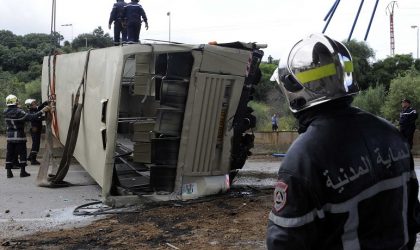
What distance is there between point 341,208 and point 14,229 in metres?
5.45

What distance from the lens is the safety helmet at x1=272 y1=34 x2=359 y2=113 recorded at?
71.9 inches

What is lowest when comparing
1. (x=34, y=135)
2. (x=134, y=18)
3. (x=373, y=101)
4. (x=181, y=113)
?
(x=34, y=135)

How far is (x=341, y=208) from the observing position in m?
1.66

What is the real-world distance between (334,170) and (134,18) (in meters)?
9.43

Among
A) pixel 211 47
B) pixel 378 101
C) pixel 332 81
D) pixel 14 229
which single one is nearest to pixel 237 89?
pixel 211 47

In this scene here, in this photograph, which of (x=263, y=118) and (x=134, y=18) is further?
(x=263, y=118)

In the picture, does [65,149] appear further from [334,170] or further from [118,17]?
[334,170]

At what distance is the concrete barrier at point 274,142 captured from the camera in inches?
573

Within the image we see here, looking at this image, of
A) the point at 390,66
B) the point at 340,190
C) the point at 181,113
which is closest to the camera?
→ the point at 340,190

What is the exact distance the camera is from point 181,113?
6898mm

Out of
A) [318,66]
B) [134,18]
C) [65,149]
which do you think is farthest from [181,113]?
[318,66]

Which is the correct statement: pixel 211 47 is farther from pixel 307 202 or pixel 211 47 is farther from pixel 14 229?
pixel 307 202

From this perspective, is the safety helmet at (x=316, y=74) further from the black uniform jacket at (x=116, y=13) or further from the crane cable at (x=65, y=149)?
the black uniform jacket at (x=116, y=13)

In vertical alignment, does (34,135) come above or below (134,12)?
below
